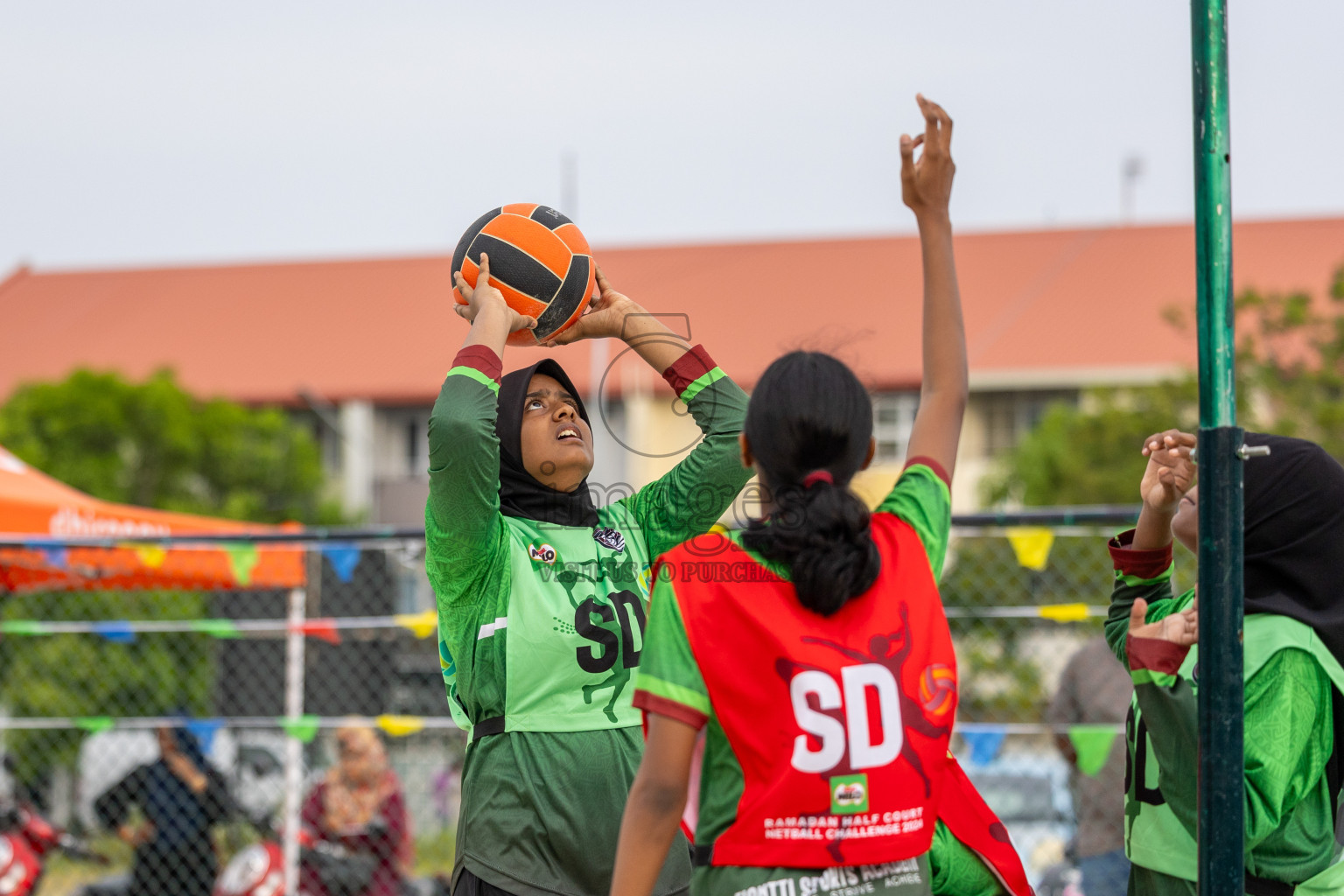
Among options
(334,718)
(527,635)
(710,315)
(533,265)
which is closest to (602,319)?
(533,265)

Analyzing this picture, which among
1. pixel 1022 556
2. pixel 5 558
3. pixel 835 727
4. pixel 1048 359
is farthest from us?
pixel 1048 359

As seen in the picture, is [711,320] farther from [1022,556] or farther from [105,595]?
[1022,556]

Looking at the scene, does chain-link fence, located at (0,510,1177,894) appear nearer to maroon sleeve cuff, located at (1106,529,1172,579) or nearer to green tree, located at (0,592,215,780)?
green tree, located at (0,592,215,780)

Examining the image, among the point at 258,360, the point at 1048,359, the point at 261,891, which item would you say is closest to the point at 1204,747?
the point at 261,891

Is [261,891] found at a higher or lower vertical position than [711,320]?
lower

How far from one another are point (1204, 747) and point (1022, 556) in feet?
10.6

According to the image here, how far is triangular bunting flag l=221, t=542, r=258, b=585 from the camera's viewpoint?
19.1ft

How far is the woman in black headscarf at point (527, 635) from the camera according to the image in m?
2.54

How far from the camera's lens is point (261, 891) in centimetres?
655

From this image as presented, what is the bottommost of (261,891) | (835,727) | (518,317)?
(261,891)

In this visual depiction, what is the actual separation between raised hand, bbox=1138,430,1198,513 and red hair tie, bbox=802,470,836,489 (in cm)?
94

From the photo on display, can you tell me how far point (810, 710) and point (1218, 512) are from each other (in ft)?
2.33

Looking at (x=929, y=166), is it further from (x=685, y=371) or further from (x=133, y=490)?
(x=133, y=490)

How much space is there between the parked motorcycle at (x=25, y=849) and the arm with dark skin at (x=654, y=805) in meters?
6.53
